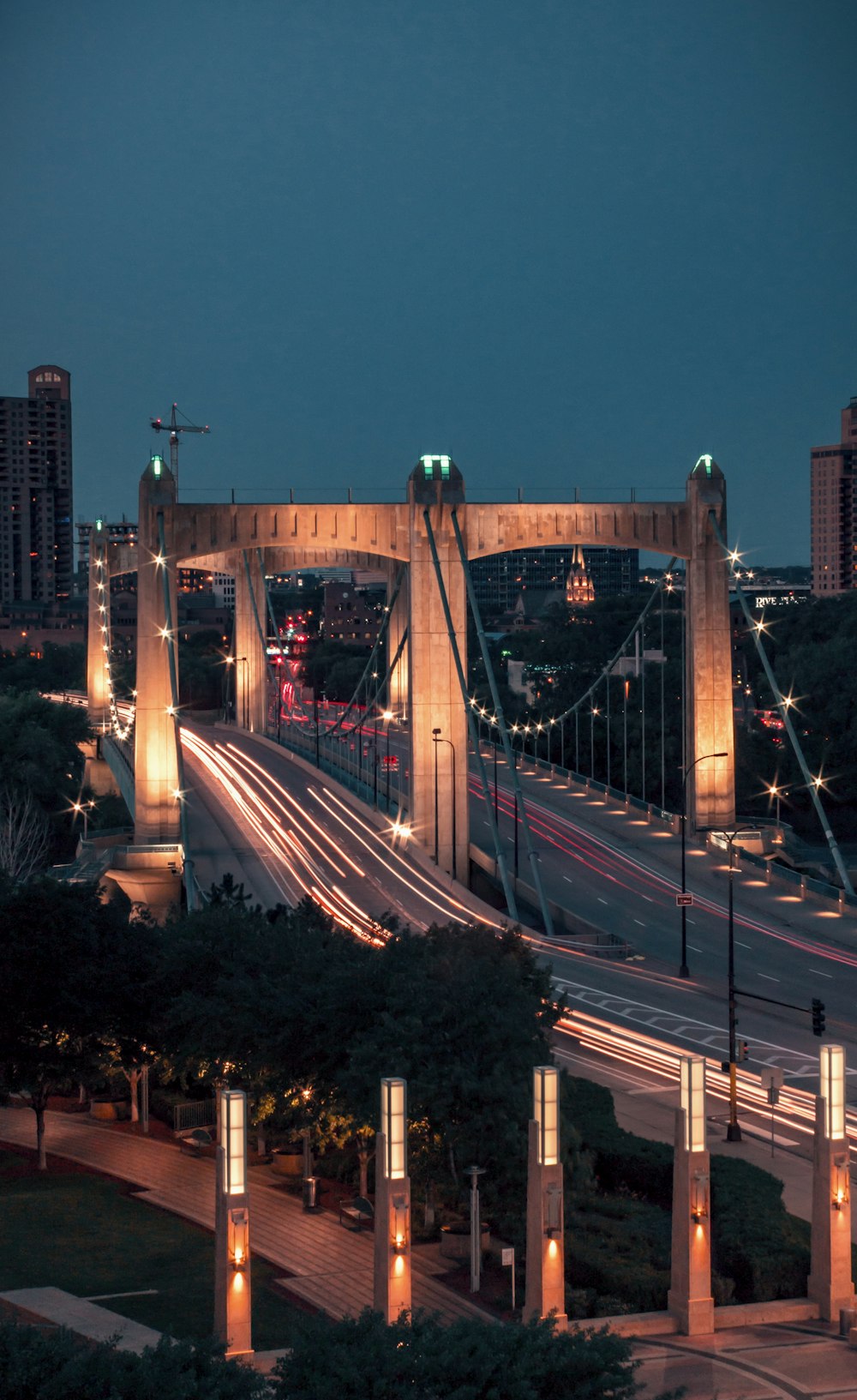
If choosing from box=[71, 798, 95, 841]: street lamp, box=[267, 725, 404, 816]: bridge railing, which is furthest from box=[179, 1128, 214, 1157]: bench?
box=[71, 798, 95, 841]: street lamp

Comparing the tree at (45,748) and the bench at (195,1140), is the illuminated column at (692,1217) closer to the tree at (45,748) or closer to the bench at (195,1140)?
the bench at (195,1140)

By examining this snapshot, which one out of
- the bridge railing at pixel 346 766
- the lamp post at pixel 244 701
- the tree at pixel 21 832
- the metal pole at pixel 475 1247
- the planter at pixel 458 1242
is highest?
the lamp post at pixel 244 701

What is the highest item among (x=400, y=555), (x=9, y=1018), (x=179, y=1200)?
(x=400, y=555)

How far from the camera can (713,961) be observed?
170 ft

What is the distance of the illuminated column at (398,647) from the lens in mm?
98044

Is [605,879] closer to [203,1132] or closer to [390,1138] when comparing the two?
[203,1132]

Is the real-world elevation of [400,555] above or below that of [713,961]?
above

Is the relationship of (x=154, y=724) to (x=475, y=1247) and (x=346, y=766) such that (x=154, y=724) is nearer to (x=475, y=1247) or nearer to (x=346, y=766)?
(x=346, y=766)

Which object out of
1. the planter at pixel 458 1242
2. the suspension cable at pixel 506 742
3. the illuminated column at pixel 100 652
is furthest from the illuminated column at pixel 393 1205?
the illuminated column at pixel 100 652

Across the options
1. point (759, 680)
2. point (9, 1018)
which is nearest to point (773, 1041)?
point (9, 1018)

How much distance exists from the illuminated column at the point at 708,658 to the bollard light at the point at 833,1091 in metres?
42.2

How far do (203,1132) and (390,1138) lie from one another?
14.4 meters

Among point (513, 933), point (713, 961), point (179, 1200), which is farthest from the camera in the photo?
point (713, 961)

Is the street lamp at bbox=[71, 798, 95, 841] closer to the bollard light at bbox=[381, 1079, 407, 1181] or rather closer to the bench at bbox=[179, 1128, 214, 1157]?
the bench at bbox=[179, 1128, 214, 1157]
